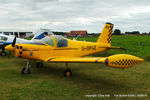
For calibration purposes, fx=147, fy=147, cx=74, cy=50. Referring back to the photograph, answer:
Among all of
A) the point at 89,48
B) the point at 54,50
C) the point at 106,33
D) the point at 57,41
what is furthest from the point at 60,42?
the point at 106,33

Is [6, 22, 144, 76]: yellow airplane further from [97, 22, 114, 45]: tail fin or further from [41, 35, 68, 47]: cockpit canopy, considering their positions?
[97, 22, 114, 45]: tail fin

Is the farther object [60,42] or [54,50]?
[60,42]

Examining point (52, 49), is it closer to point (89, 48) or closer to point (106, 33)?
point (89, 48)

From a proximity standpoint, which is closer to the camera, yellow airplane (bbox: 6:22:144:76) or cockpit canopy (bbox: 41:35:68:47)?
yellow airplane (bbox: 6:22:144:76)

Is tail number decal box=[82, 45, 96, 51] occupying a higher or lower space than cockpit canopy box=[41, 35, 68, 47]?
lower

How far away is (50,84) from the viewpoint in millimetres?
6500

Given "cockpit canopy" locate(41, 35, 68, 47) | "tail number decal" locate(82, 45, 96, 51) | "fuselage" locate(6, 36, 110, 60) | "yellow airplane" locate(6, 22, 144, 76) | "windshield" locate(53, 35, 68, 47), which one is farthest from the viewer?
"tail number decal" locate(82, 45, 96, 51)

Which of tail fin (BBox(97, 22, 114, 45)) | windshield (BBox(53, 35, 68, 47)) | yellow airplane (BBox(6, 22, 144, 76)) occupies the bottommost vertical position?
yellow airplane (BBox(6, 22, 144, 76))

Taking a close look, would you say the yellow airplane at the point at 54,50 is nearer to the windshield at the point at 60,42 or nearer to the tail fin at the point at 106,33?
the windshield at the point at 60,42

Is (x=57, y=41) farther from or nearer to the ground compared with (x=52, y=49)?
farther from the ground

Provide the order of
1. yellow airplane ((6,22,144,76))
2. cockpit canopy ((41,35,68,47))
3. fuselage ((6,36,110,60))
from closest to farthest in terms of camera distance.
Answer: yellow airplane ((6,22,144,76))
fuselage ((6,36,110,60))
cockpit canopy ((41,35,68,47))

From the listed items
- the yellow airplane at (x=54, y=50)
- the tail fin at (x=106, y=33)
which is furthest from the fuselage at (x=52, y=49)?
the tail fin at (x=106, y=33)

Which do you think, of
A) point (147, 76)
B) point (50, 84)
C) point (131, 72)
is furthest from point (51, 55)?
point (147, 76)

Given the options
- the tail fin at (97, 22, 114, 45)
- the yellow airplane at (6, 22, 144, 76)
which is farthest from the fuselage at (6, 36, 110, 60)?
the tail fin at (97, 22, 114, 45)
